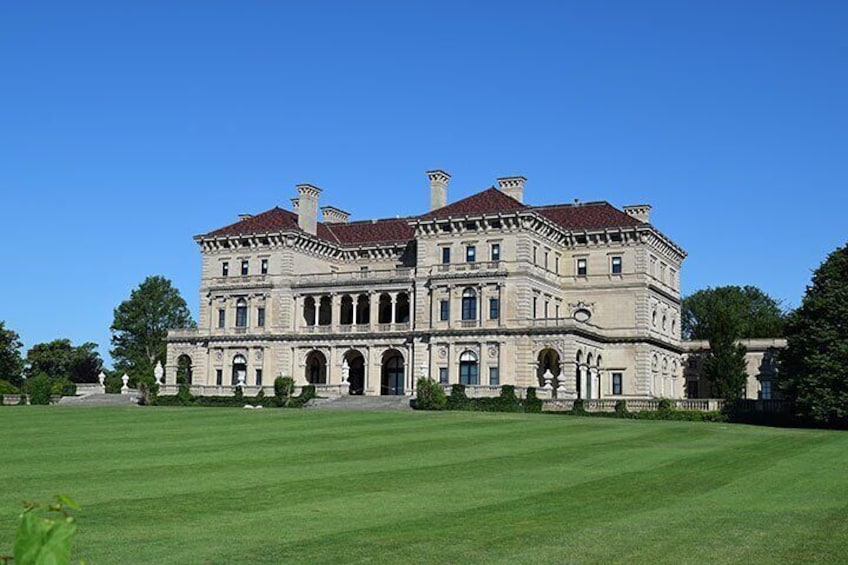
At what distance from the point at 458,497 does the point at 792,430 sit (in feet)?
104

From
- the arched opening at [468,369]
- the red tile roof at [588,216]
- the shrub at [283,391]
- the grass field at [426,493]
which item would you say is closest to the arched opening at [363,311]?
the arched opening at [468,369]

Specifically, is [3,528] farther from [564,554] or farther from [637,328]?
[637,328]

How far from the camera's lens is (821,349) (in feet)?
178

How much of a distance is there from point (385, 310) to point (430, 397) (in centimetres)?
2704

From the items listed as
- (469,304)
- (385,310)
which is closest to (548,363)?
(469,304)

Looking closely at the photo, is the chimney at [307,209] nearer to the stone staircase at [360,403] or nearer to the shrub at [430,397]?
the stone staircase at [360,403]

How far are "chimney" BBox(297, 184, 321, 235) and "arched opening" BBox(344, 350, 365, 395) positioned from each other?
36.6ft

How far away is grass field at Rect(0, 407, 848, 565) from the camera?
1502 cm

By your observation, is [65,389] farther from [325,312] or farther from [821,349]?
[821,349]

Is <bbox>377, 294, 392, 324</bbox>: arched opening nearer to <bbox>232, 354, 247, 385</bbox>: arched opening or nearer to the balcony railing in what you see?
the balcony railing

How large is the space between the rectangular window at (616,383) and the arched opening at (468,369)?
449 inches

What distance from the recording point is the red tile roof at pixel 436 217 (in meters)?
79.2

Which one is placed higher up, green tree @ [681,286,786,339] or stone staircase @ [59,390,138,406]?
green tree @ [681,286,786,339]

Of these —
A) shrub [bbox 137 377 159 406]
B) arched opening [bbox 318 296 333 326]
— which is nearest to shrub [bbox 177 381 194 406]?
shrub [bbox 137 377 159 406]
